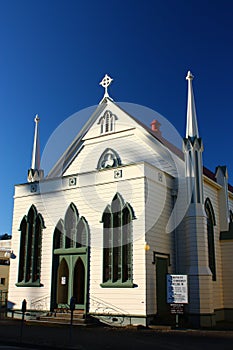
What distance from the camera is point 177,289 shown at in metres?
18.1

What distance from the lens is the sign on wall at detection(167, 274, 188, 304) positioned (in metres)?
17.9

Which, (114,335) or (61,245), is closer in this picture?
(114,335)

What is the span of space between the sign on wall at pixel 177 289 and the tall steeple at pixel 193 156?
4.45m

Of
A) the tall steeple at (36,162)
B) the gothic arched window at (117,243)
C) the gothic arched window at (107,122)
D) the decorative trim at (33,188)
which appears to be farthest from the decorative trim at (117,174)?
the tall steeple at (36,162)

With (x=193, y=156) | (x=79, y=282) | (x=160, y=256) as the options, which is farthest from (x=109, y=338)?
(x=193, y=156)

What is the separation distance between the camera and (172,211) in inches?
846

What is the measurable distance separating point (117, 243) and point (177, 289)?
3608 mm

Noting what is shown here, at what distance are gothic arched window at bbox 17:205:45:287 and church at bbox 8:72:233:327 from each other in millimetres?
55

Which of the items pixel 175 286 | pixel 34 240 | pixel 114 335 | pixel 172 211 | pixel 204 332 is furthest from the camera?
pixel 34 240

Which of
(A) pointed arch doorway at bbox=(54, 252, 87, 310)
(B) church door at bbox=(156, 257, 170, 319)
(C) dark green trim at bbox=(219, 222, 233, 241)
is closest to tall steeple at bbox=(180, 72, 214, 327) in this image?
(B) church door at bbox=(156, 257, 170, 319)

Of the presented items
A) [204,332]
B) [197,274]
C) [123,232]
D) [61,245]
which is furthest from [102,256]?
[204,332]

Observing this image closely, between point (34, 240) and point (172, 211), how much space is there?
7826 millimetres

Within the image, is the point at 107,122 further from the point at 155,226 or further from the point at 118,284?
the point at 118,284

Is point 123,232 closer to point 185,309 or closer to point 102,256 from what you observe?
point 102,256
